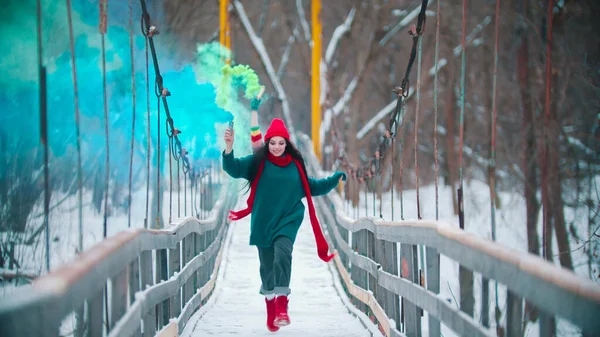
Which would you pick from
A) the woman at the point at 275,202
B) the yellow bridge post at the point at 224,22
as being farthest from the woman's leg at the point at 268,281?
the yellow bridge post at the point at 224,22

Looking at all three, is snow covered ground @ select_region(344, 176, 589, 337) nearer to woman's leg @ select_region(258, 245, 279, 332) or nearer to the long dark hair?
woman's leg @ select_region(258, 245, 279, 332)

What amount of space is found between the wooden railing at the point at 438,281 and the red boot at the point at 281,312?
2.02ft

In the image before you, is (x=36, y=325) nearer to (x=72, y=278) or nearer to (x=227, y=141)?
(x=72, y=278)

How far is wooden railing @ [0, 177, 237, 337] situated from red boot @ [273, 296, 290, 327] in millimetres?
626

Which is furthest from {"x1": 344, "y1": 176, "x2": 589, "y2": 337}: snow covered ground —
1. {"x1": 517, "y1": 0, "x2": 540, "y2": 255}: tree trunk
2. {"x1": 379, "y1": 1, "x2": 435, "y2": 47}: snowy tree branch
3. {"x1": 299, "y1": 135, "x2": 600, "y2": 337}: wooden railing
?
{"x1": 299, "y1": 135, "x2": 600, "y2": 337}: wooden railing

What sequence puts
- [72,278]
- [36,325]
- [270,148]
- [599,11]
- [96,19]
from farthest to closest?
[96,19] < [599,11] < [270,148] < [72,278] < [36,325]

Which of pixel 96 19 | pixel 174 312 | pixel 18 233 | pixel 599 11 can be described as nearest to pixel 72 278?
pixel 174 312

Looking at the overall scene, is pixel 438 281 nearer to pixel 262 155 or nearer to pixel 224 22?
pixel 262 155

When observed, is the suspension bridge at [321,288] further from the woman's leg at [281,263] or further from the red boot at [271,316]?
the woman's leg at [281,263]

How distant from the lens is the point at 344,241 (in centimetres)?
983

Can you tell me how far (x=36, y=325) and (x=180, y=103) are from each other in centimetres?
1371

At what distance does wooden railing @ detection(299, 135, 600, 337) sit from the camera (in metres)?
2.58

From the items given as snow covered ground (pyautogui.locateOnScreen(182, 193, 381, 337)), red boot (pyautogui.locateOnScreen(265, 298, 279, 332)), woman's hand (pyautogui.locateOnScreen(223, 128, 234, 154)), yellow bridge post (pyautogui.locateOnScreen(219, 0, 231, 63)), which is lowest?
snow covered ground (pyautogui.locateOnScreen(182, 193, 381, 337))

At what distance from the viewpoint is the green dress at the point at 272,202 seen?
6281mm
